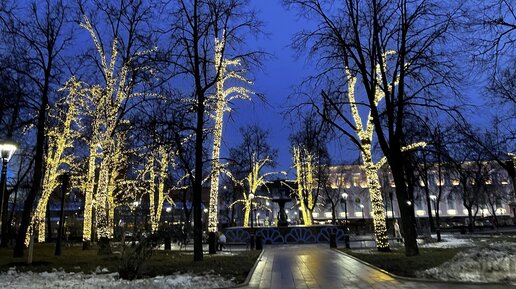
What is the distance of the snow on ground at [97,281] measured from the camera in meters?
10.1

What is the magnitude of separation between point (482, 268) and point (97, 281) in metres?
9.82

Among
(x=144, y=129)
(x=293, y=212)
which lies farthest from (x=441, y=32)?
(x=293, y=212)

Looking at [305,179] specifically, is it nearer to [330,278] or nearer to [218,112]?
[218,112]

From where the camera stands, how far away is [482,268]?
423 inches

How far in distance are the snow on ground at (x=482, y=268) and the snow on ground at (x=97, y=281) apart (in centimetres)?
553

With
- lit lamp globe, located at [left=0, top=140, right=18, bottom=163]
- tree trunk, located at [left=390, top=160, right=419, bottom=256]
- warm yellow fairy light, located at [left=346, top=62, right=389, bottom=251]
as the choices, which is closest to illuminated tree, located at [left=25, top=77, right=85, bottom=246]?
lit lamp globe, located at [left=0, top=140, right=18, bottom=163]

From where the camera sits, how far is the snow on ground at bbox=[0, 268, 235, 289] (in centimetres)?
1012

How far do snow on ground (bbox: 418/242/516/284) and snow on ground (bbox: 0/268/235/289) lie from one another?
18.2 ft

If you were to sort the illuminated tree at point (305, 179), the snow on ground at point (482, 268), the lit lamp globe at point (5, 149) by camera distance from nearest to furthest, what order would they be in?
the snow on ground at point (482, 268) → the lit lamp globe at point (5, 149) → the illuminated tree at point (305, 179)

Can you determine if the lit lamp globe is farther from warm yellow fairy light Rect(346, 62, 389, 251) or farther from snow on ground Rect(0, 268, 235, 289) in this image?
warm yellow fairy light Rect(346, 62, 389, 251)

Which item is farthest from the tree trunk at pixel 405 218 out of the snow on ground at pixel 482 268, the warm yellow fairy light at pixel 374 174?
the snow on ground at pixel 482 268

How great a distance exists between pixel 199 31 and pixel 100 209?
9.92 meters

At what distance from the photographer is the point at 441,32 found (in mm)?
17719

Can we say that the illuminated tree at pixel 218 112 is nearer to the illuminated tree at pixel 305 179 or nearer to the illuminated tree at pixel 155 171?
the illuminated tree at pixel 155 171
